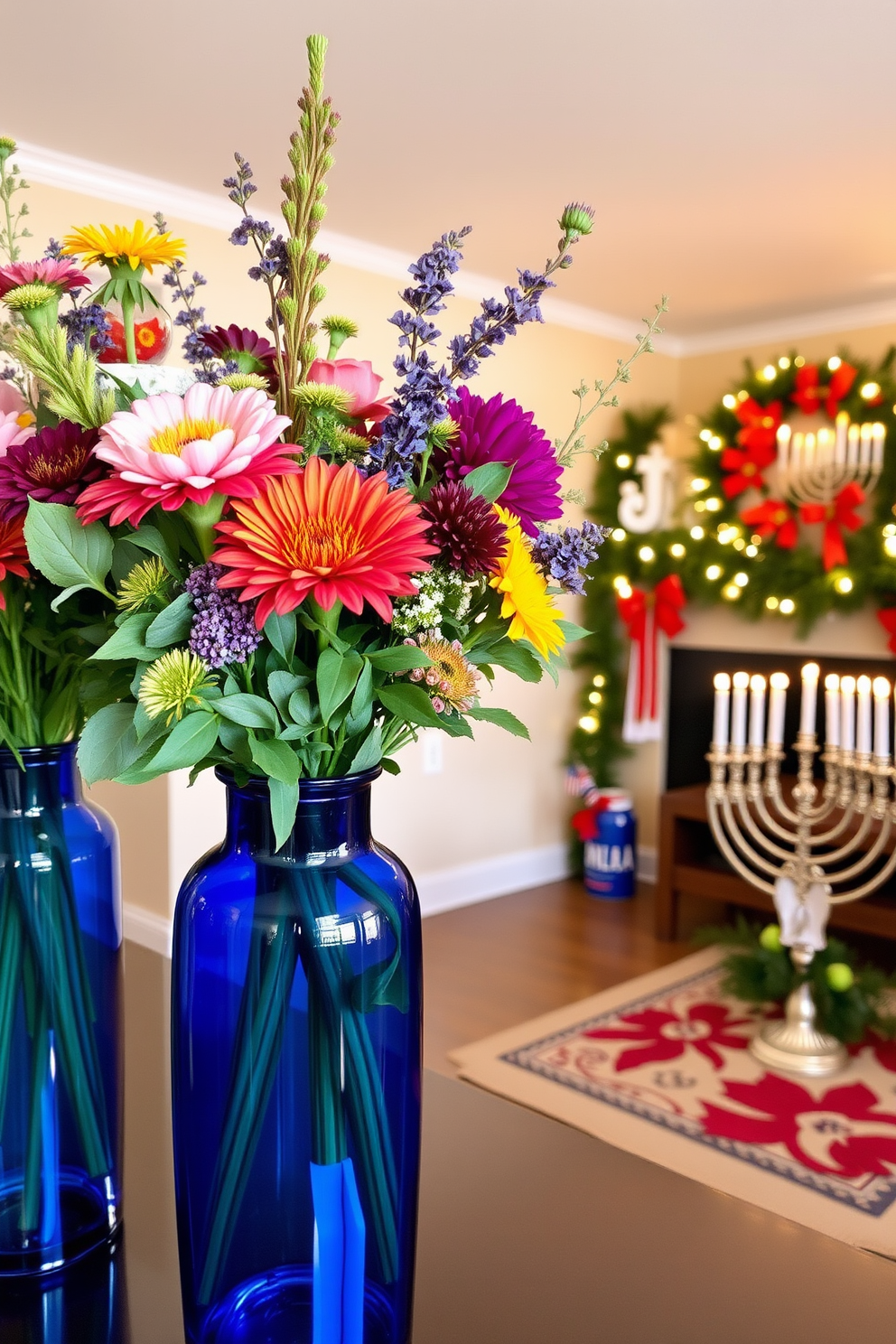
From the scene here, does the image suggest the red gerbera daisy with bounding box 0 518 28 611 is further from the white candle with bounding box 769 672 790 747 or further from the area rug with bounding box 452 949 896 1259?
the white candle with bounding box 769 672 790 747

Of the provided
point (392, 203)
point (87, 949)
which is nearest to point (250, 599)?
point (87, 949)

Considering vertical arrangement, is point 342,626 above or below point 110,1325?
above

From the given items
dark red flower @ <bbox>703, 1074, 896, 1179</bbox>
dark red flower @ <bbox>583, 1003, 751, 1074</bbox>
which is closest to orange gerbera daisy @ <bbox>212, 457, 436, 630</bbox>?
dark red flower @ <bbox>703, 1074, 896, 1179</bbox>

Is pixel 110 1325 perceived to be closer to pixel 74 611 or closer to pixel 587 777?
pixel 74 611

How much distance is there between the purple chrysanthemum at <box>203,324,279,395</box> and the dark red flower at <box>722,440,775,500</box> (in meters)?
4.14

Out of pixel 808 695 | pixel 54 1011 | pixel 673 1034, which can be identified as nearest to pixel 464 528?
pixel 54 1011

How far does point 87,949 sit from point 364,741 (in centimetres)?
25

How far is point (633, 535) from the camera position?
4.85 meters

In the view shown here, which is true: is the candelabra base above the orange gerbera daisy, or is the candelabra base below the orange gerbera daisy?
Result: below

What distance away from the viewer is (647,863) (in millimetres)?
5066

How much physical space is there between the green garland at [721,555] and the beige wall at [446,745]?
148mm

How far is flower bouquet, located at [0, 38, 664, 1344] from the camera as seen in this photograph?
51 centimetres

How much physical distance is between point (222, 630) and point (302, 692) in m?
0.06

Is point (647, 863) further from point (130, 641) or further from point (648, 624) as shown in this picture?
point (130, 641)
